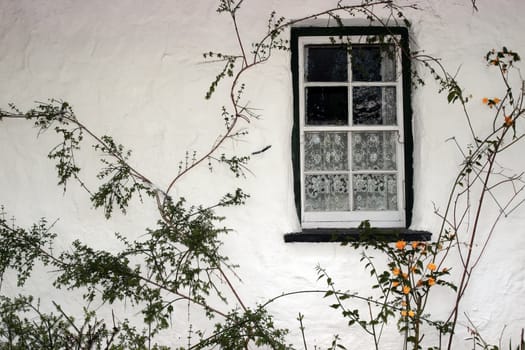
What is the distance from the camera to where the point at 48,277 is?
12.9 ft

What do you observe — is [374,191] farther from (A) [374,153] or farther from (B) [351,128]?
(B) [351,128]

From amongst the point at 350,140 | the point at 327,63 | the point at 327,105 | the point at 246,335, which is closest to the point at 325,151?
the point at 350,140

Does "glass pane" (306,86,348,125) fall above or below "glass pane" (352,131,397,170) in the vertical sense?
above

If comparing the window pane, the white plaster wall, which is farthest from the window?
the white plaster wall

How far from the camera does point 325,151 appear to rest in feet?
13.4

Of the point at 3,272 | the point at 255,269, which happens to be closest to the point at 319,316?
the point at 255,269

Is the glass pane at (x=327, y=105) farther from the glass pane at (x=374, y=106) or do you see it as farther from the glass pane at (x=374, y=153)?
the glass pane at (x=374, y=153)

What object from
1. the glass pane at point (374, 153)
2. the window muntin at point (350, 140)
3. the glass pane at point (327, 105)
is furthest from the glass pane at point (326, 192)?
the glass pane at point (327, 105)

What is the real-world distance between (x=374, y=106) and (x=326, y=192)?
2.13 feet

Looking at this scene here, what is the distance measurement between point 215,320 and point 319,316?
64 centimetres

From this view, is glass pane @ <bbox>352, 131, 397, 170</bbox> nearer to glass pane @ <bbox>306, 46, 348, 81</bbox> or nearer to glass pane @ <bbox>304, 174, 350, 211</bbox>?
glass pane @ <bbox>304, 174, 350, 211</bbox>

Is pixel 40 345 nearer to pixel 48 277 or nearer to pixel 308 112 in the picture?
pixel 48 277

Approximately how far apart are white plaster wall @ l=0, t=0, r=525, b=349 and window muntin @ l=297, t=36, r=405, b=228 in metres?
0.16

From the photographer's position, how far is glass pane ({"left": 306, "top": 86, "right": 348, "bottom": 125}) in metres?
4.12
